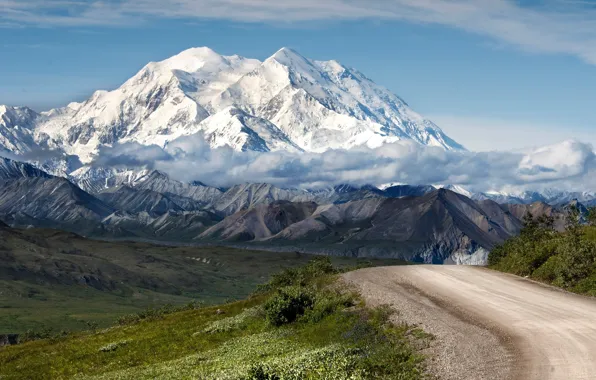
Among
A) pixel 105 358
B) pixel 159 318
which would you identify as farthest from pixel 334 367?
pixel 159 318

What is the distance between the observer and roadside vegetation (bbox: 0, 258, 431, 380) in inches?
1353

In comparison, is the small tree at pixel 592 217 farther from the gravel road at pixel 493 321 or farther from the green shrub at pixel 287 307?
the green shrub at pixel 287 307

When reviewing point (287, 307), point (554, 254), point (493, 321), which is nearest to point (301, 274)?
point (287, 307)

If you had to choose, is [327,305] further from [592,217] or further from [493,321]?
[592,217]

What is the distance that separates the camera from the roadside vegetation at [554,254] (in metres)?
54.2

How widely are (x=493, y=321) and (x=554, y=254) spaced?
23296 mm

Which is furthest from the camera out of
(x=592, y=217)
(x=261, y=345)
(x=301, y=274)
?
(x=592, y=217)

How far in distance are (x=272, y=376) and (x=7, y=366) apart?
3414 cm

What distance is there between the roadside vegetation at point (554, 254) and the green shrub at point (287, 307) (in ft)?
57.9

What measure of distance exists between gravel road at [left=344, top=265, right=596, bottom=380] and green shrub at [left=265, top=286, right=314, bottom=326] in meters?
4.18

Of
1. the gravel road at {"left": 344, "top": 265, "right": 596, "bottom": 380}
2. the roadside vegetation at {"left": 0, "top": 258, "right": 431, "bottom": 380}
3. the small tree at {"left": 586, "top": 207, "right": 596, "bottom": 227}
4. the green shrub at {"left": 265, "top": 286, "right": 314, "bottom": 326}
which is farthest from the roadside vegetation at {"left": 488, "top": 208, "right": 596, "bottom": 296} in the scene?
the green shrub at {"left": 265, "top": 286, "right": 314, "bottom": 326}

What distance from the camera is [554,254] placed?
206ft

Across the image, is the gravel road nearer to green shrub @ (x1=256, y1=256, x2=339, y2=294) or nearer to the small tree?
green shrub @ (x1=256, y1=256, x2=339, y2=294)

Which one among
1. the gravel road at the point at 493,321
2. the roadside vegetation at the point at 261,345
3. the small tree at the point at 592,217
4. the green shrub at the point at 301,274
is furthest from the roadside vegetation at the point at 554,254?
the green shrub at the point at 301,274
